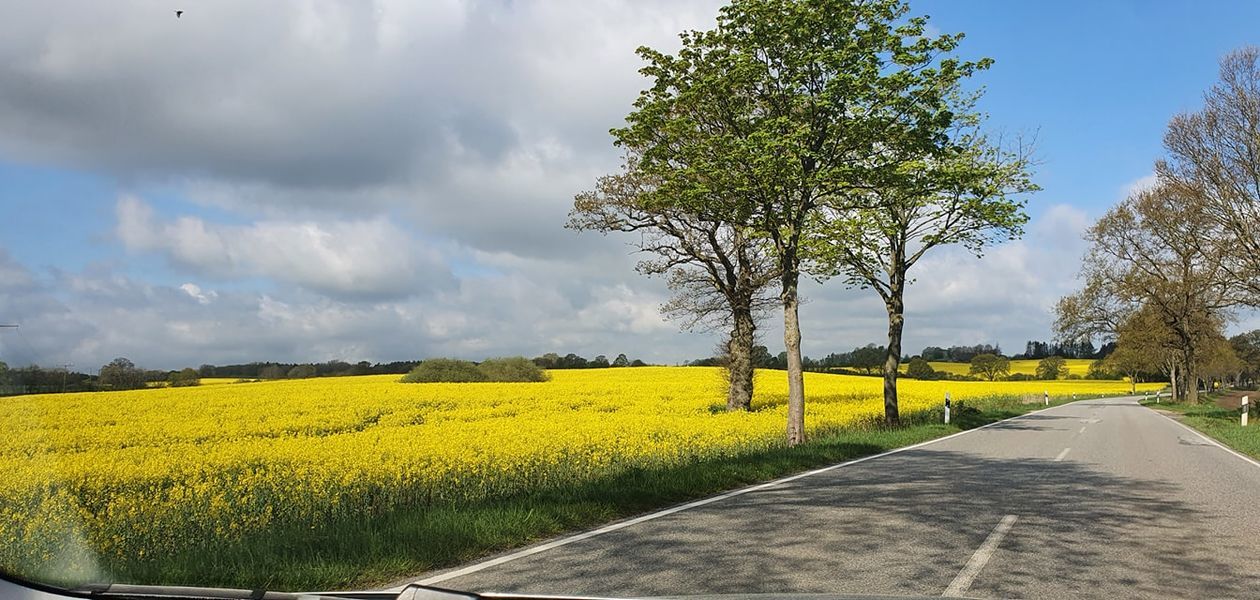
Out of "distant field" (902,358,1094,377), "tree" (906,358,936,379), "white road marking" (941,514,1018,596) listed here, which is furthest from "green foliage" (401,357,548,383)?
"distant field" (902,358,1094,377)

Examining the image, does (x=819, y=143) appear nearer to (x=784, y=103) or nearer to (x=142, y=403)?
(x=784, y=103)

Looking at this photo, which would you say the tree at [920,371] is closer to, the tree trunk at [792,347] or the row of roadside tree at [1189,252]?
the row of roadside tree at [1189,252]

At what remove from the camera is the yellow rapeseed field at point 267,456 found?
6598 mm

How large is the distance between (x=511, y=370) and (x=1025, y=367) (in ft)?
302

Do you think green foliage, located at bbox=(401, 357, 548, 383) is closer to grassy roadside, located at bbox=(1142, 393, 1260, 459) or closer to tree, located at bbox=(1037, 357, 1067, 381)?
grassy roadside, located at bbox=(1142, 393, 1260, 459)

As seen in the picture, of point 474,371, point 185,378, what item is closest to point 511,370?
point 474,371

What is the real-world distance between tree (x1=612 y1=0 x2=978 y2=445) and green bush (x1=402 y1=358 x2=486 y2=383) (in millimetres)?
35555

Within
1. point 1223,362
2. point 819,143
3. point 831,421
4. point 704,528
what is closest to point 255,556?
point 704,528

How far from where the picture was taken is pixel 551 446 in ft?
45.9

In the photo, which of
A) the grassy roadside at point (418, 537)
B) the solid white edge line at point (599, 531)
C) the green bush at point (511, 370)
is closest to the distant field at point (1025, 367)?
the green bush at point (511, 370)

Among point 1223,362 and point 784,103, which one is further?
point 1223,362

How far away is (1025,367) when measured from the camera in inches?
4532

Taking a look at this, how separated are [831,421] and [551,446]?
402 inches

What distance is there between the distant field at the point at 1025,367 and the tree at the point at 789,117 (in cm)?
7844
